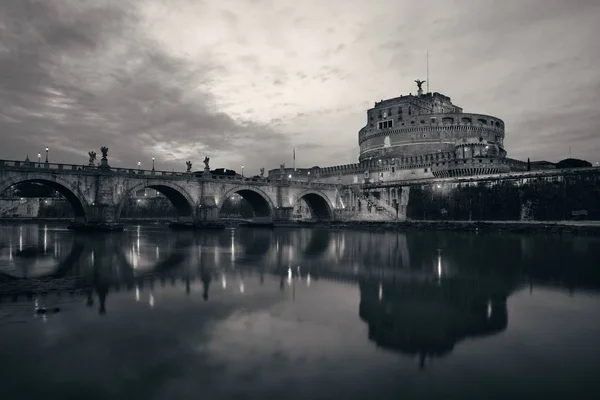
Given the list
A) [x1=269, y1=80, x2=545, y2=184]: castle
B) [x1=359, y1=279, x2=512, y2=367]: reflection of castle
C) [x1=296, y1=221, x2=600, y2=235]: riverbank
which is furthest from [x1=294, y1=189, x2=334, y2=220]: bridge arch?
[x1=359, y1=279, x2=512, y2=367]: reflection of castle

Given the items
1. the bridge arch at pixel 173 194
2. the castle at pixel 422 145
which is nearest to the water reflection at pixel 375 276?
the bridge arch at pixel 173 194

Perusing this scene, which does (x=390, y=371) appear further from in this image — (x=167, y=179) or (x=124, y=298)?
(x=167, y=179)

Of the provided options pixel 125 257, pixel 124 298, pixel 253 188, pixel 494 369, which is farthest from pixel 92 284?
pixel 253 188

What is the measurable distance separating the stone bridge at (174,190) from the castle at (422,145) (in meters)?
14.6

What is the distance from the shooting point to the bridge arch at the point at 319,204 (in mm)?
65312

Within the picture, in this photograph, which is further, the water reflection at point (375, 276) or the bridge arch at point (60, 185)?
the bridge arch at point (60, 185)

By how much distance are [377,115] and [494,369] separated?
87.1m

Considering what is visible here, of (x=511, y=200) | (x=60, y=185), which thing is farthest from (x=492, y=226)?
(x=60, y=185)

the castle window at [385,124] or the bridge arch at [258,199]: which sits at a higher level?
the castle window at [385,124]

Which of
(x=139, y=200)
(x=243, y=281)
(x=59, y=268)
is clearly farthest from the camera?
(x=139, y=200)

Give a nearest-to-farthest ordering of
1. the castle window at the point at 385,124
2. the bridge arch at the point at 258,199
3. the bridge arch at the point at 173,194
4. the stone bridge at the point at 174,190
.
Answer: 1. the stone bridge at the point at 174,190
2. the bridge arch at the point at 173,194
3. the bridge arch at the point at 258,199
4. the castle window at the point at 385,124

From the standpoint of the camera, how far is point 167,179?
152 feet

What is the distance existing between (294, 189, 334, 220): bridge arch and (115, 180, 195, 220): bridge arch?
19699 mm

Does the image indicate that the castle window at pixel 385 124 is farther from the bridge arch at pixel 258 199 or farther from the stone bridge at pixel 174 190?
the bridge arch at pixel 258 199
